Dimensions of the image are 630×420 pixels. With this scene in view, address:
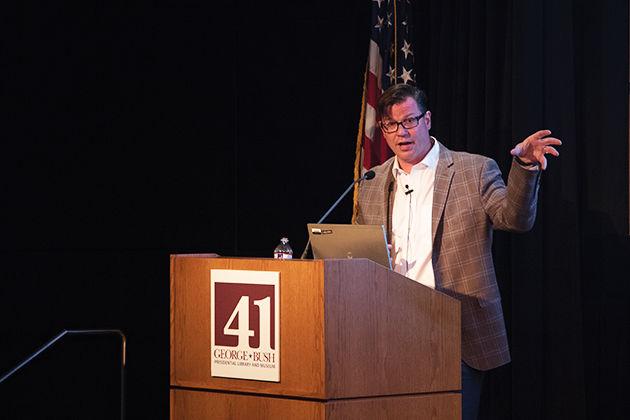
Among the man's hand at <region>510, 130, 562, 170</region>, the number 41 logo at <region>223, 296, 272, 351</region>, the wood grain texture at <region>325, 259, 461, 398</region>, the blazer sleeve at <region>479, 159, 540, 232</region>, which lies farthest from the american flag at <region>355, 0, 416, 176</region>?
the number 41 logo at <region>223, 296, 272, 351</region>

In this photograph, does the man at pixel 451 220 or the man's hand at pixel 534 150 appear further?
the man at pixel 451 220

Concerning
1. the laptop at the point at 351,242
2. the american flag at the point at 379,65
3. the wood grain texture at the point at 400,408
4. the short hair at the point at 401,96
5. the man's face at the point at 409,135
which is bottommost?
the wood grain texture at the point at 400,408

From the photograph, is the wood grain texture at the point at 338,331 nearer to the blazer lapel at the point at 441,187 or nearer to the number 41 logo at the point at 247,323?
the number 41 logo at the point at 247,323

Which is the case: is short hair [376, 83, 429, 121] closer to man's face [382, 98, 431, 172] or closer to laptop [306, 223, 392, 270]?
man's face [382, 98, 431, 172]

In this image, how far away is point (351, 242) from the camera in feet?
10.8

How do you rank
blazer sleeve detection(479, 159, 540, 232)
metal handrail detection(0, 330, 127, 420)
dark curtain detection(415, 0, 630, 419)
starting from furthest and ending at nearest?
metal handrail detection(0, 330, 127, 420) < dark curtain detection(415, 0, 630, 419) < blazer sleeve detection(479, 159, 540, 232)

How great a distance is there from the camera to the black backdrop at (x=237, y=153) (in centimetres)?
408

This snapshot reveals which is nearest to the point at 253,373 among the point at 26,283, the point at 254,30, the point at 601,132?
the point at 601,132

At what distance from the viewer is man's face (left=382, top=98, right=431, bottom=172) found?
148 inches

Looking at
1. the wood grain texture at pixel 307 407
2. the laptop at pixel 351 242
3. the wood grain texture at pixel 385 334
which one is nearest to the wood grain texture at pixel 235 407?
the wood grain texture at pixel 307 407

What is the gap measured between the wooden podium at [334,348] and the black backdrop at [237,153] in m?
1.34

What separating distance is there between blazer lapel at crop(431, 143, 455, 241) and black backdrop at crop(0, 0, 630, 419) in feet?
2.23

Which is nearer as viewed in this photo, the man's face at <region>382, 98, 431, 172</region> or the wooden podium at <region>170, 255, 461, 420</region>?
the wooden podium at <region>170, 255, 461, 420</region>

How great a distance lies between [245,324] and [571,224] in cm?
185
